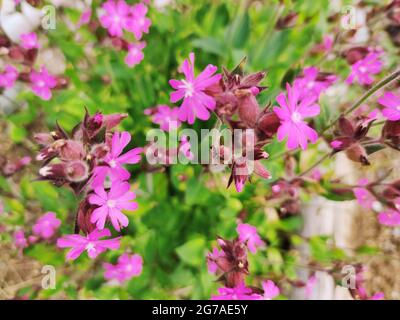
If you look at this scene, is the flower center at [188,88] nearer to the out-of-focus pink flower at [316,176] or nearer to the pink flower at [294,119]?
the pink flower at [294,119]

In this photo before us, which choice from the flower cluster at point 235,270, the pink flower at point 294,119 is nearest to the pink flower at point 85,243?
the flower cluster at point 235,270

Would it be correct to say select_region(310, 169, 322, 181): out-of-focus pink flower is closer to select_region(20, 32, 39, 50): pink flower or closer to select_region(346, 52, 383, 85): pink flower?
select_region(346, 52, 383, 85): pink flower

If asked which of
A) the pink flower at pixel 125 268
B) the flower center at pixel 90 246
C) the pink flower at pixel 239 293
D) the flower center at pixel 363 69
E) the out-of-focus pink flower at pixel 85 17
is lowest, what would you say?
the pink flower at pixel 125 268

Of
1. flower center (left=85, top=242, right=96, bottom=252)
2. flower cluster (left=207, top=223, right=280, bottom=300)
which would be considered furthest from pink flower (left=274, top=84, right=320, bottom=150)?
flower center (left=85, top=242, right=96, bottom=252)

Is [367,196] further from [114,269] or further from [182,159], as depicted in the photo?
[114,269]

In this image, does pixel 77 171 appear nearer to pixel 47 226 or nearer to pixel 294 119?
pixel 294 119

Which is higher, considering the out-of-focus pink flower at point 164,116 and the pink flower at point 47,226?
the out-of-focus pink flower at point 164,116
